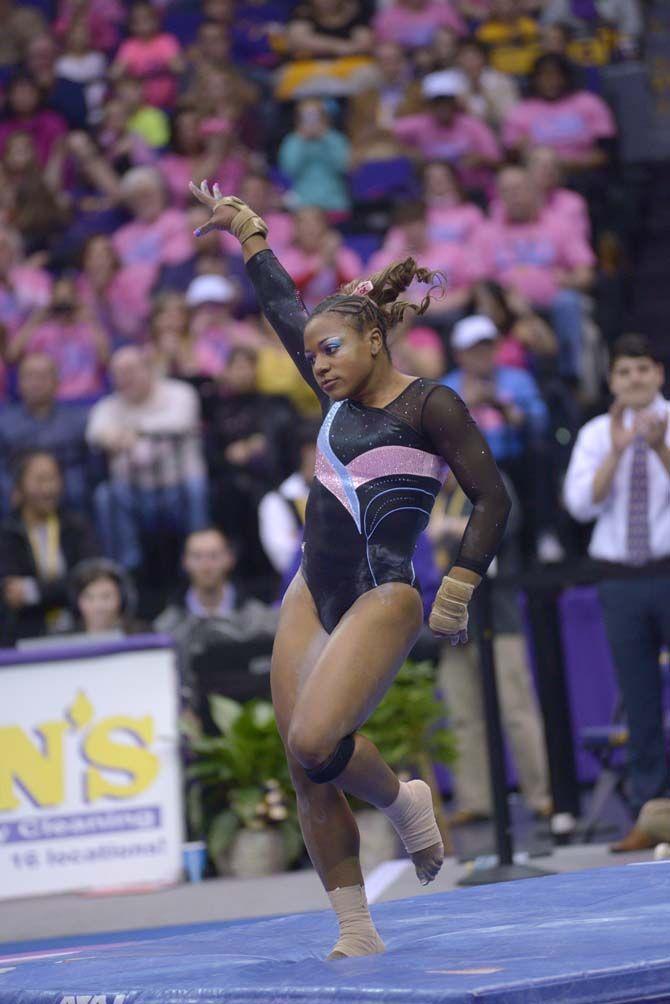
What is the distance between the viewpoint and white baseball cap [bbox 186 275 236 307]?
10.4 m

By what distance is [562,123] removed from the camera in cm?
1177

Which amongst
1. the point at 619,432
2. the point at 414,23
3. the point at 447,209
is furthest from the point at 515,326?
the point at 414,23

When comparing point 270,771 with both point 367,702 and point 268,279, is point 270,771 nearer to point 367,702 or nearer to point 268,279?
point 268,279

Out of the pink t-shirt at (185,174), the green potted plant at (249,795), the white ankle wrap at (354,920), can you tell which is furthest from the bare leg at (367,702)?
the pink t-shirt at (185,174)

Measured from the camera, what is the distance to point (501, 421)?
8.95 meters

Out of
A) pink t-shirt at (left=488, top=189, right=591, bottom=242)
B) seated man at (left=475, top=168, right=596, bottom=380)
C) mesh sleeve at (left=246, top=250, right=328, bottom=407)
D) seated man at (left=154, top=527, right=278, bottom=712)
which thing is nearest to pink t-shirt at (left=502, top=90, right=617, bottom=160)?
pink t-shirt at (left=488, top=189, right=591, bottom=242)

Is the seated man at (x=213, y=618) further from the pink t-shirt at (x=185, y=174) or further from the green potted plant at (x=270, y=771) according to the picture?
the pink t-shirt at (x=185, y=174)

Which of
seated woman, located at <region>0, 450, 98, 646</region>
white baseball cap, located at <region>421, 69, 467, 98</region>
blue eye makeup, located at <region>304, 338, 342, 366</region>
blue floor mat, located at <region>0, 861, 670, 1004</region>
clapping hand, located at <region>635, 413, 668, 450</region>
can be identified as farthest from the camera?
white baseball cap, located at <region>421, 69, 467, 98</region>

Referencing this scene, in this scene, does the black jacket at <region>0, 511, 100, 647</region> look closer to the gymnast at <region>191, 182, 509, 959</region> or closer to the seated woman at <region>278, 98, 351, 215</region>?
the seated woman at <region>278, 98, 351, 215</region>

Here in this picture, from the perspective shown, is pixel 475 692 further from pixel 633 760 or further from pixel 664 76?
pixel 664 76

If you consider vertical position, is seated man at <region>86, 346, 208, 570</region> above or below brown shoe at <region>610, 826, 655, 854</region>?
above

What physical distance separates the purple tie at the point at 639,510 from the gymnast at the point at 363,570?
2526mm

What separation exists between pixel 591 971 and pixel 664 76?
11.0 metres

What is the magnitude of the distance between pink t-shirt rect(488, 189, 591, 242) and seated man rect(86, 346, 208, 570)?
2520 mm
